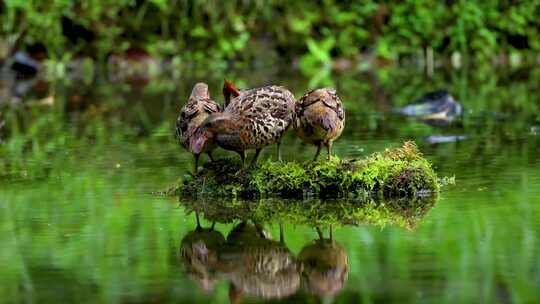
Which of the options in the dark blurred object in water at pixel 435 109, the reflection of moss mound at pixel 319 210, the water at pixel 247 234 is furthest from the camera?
the dark blurred object in water at pixel 435 109

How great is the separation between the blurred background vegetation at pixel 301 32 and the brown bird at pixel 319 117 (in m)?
16.0

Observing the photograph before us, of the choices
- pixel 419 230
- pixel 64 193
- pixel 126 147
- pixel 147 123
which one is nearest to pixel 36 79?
pixel 147 123

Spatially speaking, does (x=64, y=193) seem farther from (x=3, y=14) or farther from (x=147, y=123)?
(x=3, y=14)

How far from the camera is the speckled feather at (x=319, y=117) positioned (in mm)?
8438

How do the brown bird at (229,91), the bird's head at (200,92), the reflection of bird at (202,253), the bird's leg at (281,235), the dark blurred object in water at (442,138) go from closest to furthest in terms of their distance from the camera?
1. the reflection of bird at (202,253)
2. the bird's leg at (281,235)
3. the brown bird at (229,91)
4. the bird's head at (200,92)
5. the dark blurred object in water at (442,138)

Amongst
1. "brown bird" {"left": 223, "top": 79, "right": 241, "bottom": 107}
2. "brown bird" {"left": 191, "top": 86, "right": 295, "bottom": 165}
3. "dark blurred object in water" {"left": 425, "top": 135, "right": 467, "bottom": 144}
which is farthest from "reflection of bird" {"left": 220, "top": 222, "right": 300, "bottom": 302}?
"dark blurred object in water" {"left": 425, "top": 135, "right": 467, "bottom": 144}

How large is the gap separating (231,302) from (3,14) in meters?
19.0

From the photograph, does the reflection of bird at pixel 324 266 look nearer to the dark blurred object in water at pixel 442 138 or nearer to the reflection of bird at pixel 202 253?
the reflection of bird at pixel 202 253

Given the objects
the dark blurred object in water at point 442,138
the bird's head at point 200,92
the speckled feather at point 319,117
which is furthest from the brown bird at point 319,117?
the dark blurred object in water at point 442,138

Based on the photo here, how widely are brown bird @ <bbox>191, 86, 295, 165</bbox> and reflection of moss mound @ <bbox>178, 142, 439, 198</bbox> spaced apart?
21 centimetres

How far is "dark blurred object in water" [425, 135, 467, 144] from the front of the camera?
38.2 ft

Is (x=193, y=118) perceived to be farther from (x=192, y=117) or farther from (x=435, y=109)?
(x=435, y=109)

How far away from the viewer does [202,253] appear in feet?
22.3

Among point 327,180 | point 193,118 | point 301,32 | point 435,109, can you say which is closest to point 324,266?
point 327,180
